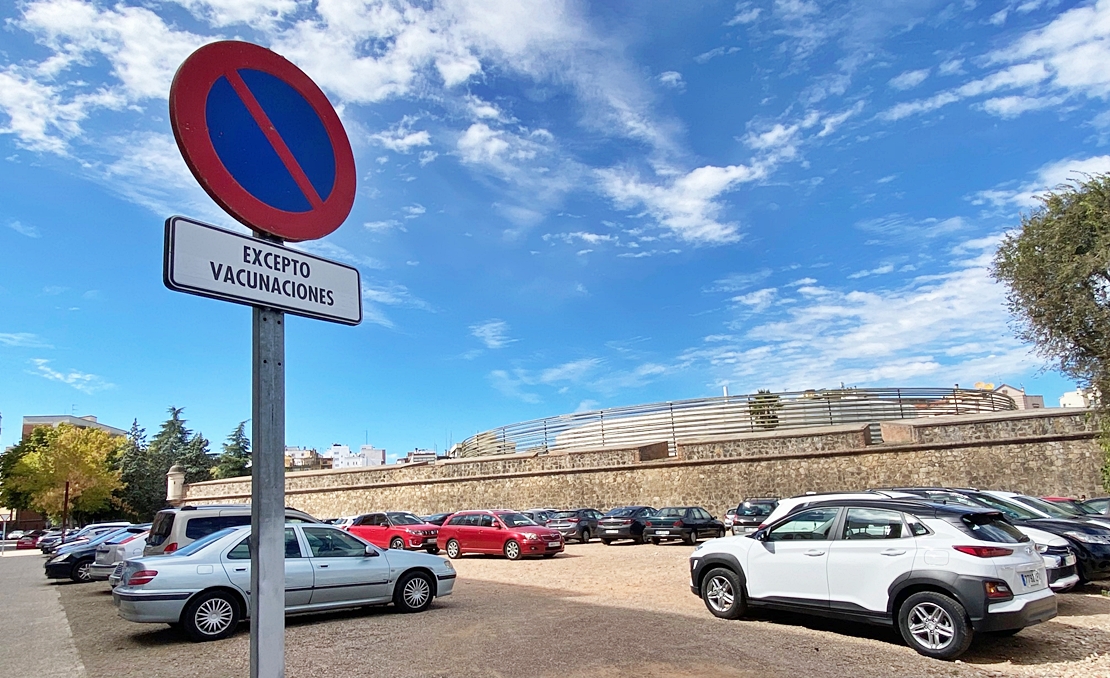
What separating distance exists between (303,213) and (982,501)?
14143mm

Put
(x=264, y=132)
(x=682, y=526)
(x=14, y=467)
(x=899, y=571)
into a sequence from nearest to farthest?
(x=264, y=132), (x=899, y=571), (x=682, y=526), (x=14, y=467)

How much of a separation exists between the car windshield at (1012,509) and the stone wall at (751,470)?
15.1 meters

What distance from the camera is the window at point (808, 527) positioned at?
8.50 meters

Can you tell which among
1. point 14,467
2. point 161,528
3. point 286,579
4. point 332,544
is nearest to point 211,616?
point 286,579

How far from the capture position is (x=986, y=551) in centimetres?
709

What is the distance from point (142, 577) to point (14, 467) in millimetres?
55773

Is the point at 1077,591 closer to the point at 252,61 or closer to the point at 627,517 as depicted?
the point at 252,61

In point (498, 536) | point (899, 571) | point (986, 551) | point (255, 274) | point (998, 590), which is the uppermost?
point (255, 274)

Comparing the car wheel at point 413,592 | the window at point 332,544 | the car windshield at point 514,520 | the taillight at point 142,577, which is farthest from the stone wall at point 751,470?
the taillight at point 142,577

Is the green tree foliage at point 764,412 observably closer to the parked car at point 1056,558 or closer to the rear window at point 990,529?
the parked car at point 1056,558

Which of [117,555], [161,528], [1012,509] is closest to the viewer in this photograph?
[161,528]

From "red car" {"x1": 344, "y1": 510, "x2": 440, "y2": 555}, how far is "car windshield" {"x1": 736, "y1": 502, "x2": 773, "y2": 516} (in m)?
10.7

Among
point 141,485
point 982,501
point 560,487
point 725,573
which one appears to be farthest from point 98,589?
point 141,485

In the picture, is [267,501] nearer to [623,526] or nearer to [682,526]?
[682,526]
